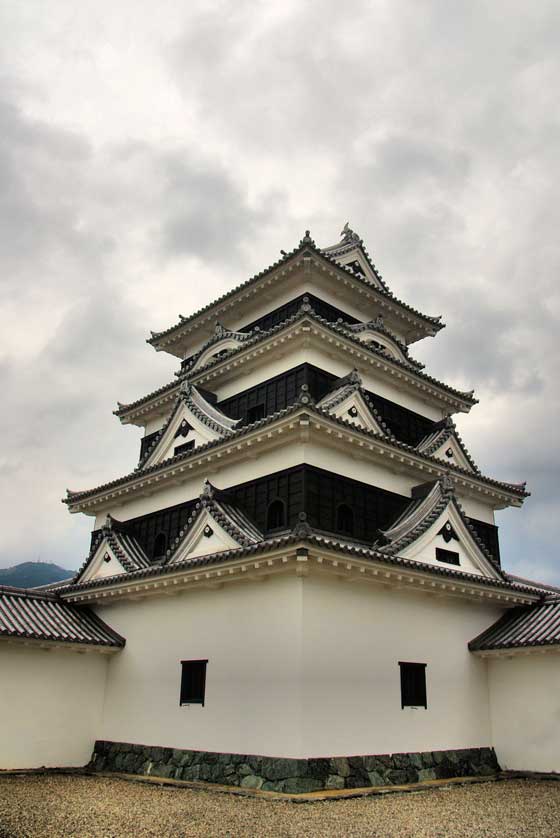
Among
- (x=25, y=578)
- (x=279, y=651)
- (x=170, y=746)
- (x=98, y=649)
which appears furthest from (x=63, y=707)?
(x=25, y=578)

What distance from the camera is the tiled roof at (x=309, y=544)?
12969 millimetres

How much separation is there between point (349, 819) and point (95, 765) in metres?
9.61

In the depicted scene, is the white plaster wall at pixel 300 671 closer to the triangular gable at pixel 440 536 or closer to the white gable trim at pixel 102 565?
the triangular gable at pixel 440 536

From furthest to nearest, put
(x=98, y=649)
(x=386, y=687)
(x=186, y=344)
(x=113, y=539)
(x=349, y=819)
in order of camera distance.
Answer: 1. (x=186, y=344)
2. (x=113, y=539)
3. (x=98, y=649)
4. (x=386, y=687)
5. (x=349, y=819)

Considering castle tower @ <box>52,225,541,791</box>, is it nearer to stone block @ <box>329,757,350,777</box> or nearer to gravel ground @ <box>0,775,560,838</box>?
stone block @ <box>329,757,350,777</box>

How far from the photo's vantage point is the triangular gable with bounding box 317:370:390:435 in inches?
725

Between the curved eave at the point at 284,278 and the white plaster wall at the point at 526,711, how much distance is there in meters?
12.1

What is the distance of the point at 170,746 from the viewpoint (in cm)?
1566

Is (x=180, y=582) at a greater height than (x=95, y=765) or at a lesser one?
greater

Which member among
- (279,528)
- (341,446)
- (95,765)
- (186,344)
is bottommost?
(95,765)

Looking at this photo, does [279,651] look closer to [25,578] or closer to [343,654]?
[343,654]

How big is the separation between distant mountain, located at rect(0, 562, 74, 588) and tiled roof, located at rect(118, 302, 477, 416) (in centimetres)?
14977

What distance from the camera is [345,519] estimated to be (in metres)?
17.1

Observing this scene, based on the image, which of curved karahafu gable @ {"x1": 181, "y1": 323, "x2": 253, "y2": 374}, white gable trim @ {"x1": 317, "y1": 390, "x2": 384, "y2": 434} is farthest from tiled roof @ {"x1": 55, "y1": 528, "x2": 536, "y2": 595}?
curved karahafu gable @ {"x1": 181, "y1": 323, "x2": 253, "y2": 374}
